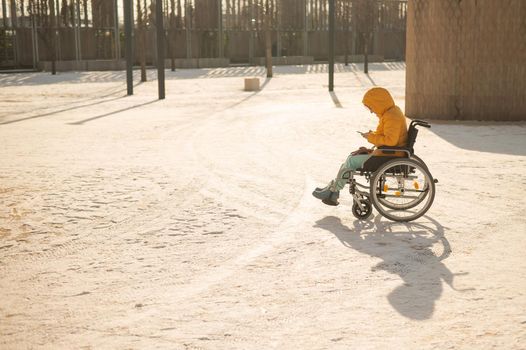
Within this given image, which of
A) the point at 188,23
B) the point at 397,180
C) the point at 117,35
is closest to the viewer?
the point at 397,180

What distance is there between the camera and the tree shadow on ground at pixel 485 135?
463 inches

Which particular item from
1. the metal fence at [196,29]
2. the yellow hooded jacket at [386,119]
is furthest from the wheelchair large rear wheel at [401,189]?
the metal fence at [196,29]

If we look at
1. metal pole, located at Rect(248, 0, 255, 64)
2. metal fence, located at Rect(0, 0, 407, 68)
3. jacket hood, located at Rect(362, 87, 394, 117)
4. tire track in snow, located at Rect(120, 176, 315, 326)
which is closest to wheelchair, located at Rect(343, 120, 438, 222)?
jacket hood, located at Rect(362, 87, 394, 117)

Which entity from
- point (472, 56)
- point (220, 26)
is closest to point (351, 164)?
point (472, 56)

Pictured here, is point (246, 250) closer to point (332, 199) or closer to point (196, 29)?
point (332, 199)

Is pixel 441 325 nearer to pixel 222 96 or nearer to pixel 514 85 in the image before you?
pixel 514 85

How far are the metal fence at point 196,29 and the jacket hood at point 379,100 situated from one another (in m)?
26.4

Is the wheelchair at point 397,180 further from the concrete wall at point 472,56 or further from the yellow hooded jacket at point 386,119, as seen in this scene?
the concrete wall at point 472,56

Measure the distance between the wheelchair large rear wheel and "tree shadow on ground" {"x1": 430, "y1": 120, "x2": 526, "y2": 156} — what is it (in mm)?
4839

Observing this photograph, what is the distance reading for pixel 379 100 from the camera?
6.73 m

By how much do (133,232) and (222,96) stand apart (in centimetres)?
1707

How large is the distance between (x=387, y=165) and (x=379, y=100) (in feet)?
2.14

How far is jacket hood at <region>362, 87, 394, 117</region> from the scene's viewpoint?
672cm

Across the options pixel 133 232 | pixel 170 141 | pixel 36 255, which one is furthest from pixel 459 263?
pixel 170 141
